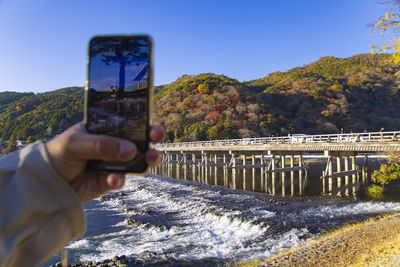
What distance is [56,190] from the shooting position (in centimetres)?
101

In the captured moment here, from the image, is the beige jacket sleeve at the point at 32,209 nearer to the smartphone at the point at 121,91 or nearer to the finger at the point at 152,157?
the smartphone at the point at 121,91

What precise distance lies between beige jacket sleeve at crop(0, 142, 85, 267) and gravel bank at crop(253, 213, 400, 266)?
294 inches

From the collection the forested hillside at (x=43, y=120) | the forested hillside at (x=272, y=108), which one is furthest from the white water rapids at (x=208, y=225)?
the forested hillside at (x=272, y=108)

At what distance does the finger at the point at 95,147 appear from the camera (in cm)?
111

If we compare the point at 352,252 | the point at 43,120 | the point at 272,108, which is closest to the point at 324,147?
the point at 352,252

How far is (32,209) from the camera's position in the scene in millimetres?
914

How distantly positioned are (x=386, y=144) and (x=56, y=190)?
19400 mm

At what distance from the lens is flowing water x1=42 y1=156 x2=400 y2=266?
29.9ft

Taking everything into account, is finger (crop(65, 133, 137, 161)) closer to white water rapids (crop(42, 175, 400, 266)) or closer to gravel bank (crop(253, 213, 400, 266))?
gravel bank (crop(253, 213, 400, 266))

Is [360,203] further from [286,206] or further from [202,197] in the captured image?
[202,197]

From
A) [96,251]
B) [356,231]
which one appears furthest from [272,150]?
[96,251]

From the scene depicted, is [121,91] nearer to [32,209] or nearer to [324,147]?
[32,209]

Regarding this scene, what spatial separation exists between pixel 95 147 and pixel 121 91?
43 centimetres

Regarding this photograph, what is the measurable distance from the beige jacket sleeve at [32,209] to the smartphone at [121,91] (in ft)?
0.85
